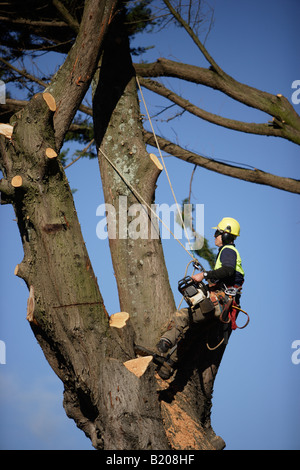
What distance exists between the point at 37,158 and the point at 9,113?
2961 millimetres

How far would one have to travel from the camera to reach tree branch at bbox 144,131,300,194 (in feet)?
19.6

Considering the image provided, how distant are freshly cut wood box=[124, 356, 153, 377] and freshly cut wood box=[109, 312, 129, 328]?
284mm

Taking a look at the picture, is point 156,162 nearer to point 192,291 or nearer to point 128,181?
point 128,181

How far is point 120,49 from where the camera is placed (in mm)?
5438

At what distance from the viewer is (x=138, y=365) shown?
12.8 ft

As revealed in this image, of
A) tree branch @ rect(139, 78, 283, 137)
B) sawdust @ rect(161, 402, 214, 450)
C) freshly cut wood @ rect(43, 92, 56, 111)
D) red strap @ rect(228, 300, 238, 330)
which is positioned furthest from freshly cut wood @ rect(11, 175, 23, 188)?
tree branch @ rect(139, 78, 283, 137)

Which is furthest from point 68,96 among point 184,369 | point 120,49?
point 184,369

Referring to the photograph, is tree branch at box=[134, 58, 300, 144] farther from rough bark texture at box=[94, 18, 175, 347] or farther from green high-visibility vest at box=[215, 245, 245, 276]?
green high-visibility vest at box=[215, 245, 245, 276]

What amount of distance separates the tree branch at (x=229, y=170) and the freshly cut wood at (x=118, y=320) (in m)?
2.74

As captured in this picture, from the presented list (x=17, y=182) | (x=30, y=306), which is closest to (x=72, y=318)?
(x=30, y=306)

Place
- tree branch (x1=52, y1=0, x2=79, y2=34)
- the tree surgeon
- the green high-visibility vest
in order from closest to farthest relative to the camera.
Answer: the tree surgeon < the green high-visibility vest < tree branch (x1=52, y1=0, x2=79, y2=34)

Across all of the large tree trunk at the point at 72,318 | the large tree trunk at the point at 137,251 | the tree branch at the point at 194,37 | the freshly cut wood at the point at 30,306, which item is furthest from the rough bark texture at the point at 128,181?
the freshly cut wood at the point at 30,306

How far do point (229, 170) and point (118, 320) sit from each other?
2871mm

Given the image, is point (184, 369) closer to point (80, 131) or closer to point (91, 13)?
point (91, 13)
